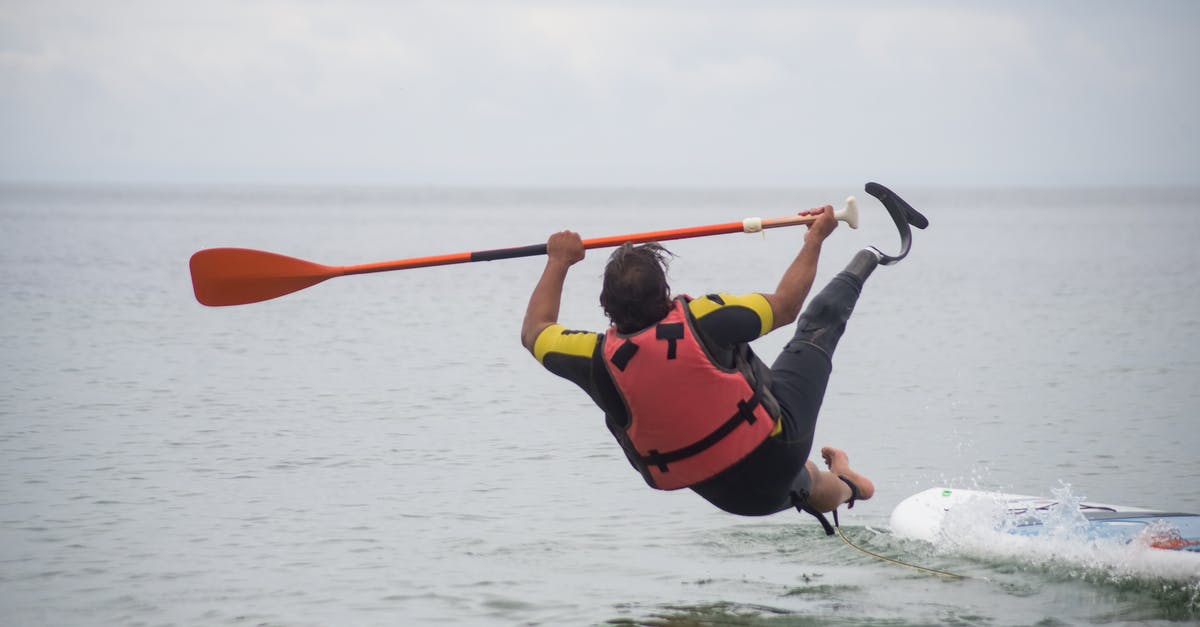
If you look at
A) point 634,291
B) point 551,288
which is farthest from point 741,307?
point 551,288

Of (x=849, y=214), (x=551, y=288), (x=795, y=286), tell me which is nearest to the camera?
(x=795, y=286)

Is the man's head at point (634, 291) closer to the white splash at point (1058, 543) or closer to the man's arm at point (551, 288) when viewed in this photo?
the man's arm at point (551, 288)

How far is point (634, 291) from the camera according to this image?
20.2 ft

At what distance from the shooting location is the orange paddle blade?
8430 mm

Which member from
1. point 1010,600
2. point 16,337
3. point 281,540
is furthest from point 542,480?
point 16,337

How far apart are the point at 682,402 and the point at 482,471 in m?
6.08

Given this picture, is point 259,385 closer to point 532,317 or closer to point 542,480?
point 542,480

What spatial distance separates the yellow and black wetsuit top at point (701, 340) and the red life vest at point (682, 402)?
0.15 feet

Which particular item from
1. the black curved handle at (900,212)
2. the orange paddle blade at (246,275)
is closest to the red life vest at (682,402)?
the black curved handle at (900,212)

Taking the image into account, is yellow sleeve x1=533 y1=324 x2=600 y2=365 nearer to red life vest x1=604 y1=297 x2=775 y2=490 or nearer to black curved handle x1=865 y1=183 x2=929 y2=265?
red life vest x1=604 y1=297 x2=775 y2=490

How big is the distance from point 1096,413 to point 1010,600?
727 centimetres

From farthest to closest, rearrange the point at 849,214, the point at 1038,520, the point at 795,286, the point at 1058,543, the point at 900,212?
the point at 1038,520 → the point at 1058,543 → the point at 900,212 → the point at 849,214 → the point at 795,286

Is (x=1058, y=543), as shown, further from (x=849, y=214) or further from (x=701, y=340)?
(x=701, y=340)

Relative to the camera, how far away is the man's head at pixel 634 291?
6.15 m
